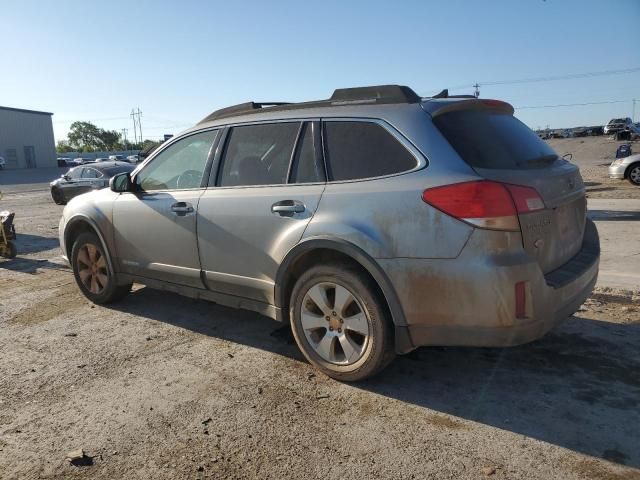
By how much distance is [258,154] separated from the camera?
4055 millimetres

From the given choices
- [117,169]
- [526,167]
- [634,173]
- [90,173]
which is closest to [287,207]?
[526,167]

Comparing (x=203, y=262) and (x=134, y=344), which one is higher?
(x=203, y=262)

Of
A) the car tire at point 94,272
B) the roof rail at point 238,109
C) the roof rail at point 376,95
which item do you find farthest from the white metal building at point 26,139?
the roof rail at point 376,95

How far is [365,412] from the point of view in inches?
124

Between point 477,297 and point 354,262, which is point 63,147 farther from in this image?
point 477,297

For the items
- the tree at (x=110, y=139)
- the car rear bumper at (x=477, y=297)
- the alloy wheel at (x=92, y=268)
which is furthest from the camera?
the tree at (x=110, y=139)

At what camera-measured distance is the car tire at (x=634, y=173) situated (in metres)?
15.2

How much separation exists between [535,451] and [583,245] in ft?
5.62

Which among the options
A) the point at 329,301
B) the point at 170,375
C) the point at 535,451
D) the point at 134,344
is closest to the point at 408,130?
the point at 329,301

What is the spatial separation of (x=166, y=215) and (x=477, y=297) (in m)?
2.77

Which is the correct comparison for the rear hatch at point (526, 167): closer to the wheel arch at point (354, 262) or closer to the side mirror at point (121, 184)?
the wheel arch at point (354, 262)

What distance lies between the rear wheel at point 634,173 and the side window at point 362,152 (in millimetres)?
14800

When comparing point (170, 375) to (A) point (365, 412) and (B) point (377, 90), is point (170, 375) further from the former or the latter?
(B) point (377, 90)

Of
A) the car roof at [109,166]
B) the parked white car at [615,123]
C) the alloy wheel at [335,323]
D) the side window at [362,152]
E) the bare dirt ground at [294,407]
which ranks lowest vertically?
the bare dirt ground at [294,407]
